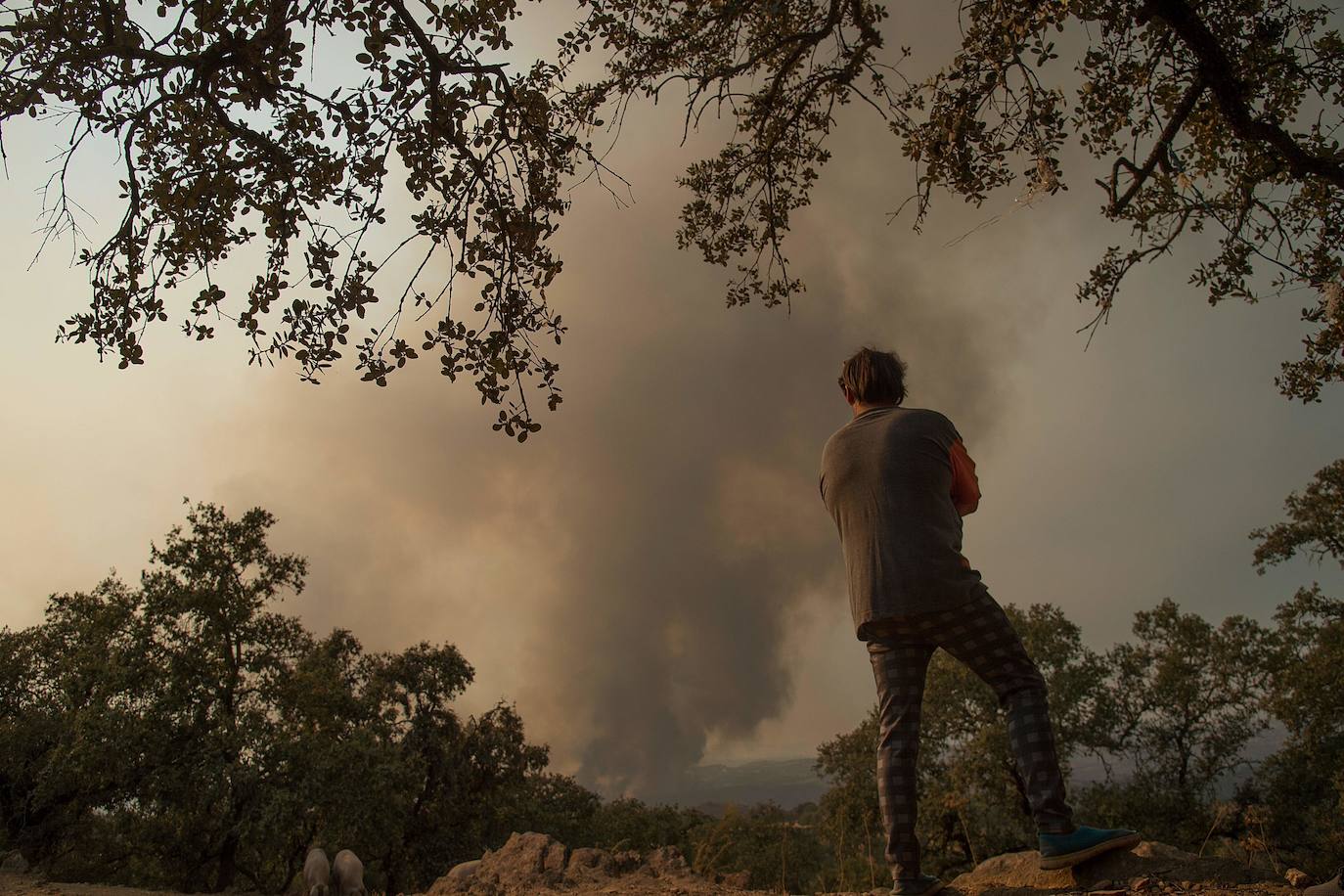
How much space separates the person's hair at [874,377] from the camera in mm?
4227

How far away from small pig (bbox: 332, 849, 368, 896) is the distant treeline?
5.67 meters

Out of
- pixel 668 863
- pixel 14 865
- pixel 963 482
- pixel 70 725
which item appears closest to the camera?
pixel 963 482

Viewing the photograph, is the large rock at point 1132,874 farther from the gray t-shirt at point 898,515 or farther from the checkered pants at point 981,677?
the gray t-shirt at point 898,515

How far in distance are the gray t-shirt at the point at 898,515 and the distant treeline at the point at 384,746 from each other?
13547mm

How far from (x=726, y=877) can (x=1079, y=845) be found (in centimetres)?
351

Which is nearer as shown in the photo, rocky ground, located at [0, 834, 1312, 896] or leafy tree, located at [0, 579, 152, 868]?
rocky ground, located at [0, 834, 1312, 896]

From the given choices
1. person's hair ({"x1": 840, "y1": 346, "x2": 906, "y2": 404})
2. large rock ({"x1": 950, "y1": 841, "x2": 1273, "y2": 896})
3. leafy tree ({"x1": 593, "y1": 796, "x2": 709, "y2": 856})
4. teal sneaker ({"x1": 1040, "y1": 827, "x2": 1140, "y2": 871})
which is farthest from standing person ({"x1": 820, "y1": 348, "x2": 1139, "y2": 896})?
leafy tree ({"x1": 593, "y1": 796, "x2": 709, "y2": 856})

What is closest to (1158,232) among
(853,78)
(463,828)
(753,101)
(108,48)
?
(853,78)

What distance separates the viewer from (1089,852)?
12.0ft

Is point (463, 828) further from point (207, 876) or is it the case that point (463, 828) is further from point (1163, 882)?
point (1163, 882)

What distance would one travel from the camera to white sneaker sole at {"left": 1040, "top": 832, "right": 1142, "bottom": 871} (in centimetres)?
367

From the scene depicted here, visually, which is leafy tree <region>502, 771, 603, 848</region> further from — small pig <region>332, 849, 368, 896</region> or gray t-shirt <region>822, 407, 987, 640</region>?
gray t-shirt <region>822, 407, 987, 640</region>

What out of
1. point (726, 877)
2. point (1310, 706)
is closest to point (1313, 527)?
point (1310, 706)

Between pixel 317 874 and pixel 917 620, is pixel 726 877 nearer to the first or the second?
pixel 917 620
